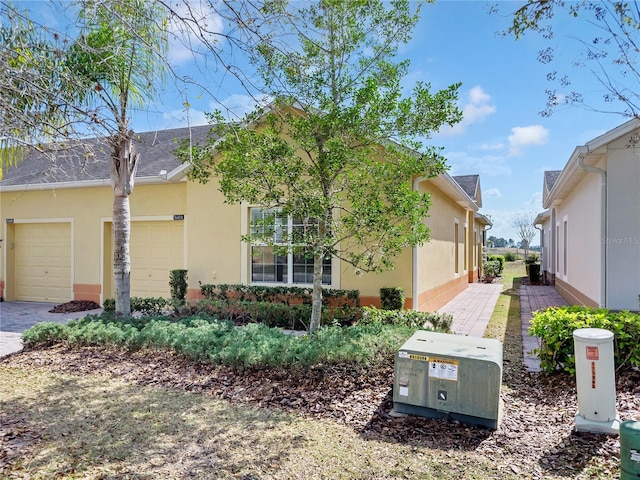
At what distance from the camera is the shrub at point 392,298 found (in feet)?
29.6

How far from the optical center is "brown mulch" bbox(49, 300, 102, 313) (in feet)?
38.3

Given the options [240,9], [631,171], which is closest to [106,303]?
[240,9]

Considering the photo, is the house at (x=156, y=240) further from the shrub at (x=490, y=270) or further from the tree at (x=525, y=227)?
the tree at (x=525, y=227)

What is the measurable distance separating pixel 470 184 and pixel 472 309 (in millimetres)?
9739

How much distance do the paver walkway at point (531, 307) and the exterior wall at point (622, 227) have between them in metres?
1.77

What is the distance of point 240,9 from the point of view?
4469 millimetres

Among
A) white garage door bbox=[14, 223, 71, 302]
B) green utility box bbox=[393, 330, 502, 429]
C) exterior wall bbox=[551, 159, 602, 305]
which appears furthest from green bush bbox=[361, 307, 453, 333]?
white garage door bbox=[14, 223, 71, 302]

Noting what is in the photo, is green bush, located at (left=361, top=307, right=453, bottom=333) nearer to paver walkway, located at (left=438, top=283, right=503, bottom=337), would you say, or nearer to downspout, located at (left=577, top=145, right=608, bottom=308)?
paver walkway, located at (left=438, top=283, right=503, bottom=337)

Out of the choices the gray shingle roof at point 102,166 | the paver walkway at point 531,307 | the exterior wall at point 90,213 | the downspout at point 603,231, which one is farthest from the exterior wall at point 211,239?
the downspout at point 603,231

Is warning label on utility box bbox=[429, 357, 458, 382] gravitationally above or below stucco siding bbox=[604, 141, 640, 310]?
below

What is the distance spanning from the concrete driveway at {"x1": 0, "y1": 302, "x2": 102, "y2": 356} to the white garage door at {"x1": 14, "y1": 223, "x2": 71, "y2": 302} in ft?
1.60

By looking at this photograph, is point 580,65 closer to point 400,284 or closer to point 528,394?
point 528,394

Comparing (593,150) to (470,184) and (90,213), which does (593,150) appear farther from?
(90,213)

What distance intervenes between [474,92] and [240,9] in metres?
5.86
